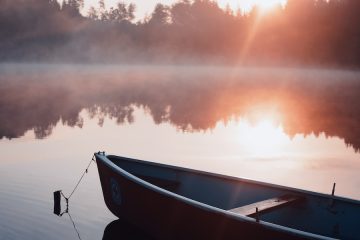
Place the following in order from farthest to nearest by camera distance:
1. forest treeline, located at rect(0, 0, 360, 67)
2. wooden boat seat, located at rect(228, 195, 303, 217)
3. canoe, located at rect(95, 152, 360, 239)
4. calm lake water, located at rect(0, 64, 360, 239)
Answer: forest treeline, located at rect(0, 0, 360, 67) < calm lake water, located at rect(0, 64, 360, 239) < wooden boat seat, located at rect(228, 195, 303, 217) < canoe, located at rect(95, 152, 360, 239)

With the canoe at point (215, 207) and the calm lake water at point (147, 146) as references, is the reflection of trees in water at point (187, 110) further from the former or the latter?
the canoe at point (215, 207)

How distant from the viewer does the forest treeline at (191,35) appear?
96938mm

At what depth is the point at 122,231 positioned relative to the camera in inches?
386

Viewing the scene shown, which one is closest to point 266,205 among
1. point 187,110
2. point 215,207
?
point 215,207

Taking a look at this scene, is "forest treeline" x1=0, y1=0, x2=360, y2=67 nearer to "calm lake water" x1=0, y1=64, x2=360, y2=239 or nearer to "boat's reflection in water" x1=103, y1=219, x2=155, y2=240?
"calm lake water" x1=0, y1=64, x2=360, y2=239

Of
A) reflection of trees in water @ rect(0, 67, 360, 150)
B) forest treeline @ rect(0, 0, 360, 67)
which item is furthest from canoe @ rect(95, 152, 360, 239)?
forest treeline @ rect(0, 0, 360, 67)

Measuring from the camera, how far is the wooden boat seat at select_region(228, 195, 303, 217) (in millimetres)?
7537

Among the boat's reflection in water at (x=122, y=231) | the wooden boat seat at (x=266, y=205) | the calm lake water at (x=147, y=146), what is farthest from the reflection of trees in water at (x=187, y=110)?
the wooden boat seat at (x=266, y=205)

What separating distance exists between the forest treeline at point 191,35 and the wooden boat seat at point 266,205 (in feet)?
287

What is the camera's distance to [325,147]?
19094 millimetres

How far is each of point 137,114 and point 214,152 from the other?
11.7 metres

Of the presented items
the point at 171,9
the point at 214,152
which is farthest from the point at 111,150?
the point at 171,9

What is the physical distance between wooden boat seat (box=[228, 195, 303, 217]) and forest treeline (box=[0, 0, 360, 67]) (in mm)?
87415

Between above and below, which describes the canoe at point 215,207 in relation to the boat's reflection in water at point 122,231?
above
